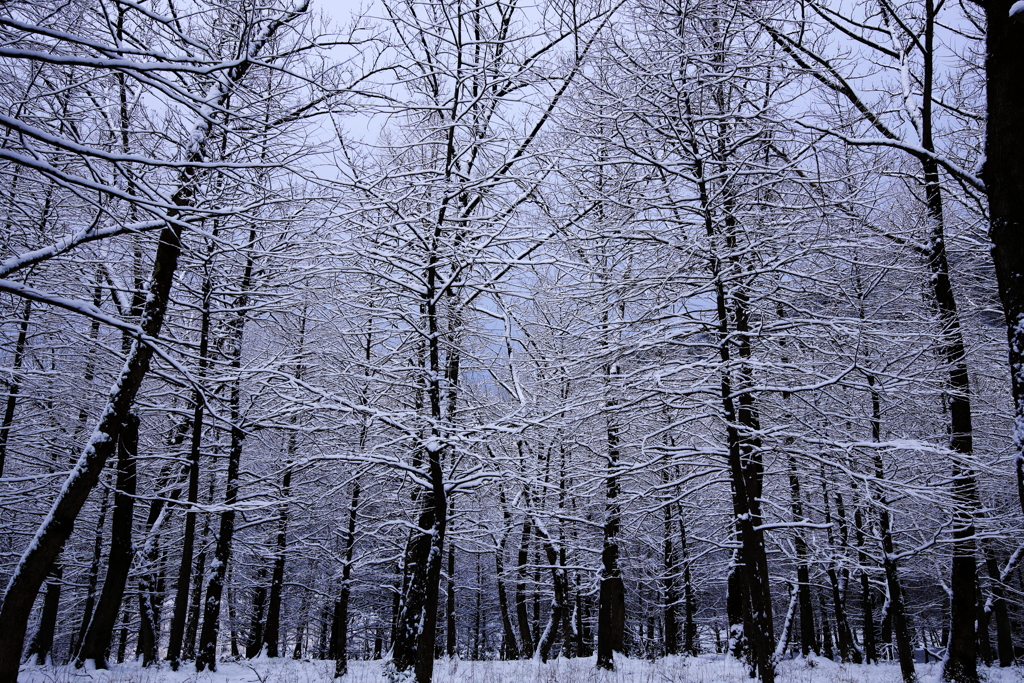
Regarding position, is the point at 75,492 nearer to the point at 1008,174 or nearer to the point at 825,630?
the point at 1008,174

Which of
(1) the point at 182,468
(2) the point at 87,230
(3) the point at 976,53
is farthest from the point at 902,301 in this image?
(1) the point at 182,468

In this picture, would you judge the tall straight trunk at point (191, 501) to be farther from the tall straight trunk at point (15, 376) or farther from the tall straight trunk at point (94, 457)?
the tall straight trunk at point (15, 376)

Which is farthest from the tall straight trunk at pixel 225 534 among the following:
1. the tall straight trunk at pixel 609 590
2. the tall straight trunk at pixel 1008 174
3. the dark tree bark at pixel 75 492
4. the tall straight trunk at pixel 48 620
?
the tall straight trunk at pixel 1008 174

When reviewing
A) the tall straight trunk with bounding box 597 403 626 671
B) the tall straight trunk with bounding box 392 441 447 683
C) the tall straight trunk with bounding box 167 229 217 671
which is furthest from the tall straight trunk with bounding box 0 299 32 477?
the tall straight trunk with bounding box 597 403 626 671

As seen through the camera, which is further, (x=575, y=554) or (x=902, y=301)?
(x=575, y=554)

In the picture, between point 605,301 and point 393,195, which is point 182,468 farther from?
point 605,301

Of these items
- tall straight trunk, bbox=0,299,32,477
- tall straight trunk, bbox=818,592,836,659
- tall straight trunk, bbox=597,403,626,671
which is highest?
tall straight trunk, bbox=0,299,32,477

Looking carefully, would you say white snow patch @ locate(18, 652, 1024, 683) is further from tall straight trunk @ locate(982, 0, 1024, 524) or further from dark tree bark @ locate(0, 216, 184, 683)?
tall straight trunk @ locate(982, 0, 1024, 524)

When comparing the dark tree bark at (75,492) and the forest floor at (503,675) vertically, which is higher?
the dark tree bark at (75,492)

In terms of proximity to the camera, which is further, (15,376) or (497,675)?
(15,376)

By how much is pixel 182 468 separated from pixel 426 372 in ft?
32.6

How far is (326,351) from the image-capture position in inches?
379

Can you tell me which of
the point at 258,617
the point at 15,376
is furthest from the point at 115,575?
the point at 258,617

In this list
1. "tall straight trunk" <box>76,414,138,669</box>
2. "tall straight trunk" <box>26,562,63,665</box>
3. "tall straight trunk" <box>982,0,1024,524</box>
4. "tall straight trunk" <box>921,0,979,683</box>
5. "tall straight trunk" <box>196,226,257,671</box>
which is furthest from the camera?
"tall straight trunk" <box>26,562,63,665</box>
